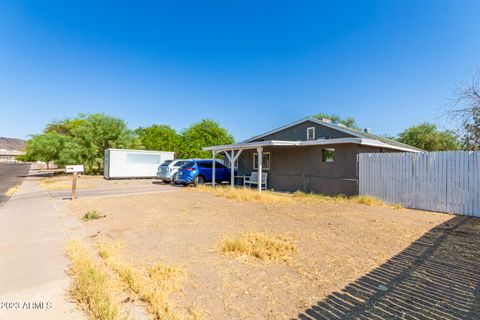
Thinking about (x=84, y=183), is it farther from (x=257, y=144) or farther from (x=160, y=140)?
(x=160, y=140)

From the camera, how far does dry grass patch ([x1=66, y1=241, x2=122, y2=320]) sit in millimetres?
2521

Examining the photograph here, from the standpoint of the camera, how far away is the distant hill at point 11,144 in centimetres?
14938

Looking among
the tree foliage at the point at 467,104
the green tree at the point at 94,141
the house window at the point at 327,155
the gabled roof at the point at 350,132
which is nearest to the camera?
the tree foliage at the point at 467,104

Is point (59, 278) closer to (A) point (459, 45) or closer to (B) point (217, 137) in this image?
(A) point (459, 45)

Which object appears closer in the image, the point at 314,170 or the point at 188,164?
the point at 314,170

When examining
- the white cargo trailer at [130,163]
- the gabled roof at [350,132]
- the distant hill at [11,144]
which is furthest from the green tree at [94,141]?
the distant hill at [11,144]

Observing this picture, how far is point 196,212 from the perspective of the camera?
8.00 meters

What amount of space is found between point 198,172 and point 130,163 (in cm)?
920

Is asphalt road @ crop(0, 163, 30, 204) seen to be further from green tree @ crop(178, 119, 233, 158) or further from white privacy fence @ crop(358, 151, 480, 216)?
green tree @ crop(178, 119, 233, 158)

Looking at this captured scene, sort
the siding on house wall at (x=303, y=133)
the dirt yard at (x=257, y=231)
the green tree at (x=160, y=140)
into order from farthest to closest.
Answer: the green tree at (x=160, y=140)
the siding on house wall at (x=303, y=133)
the dirt yard at (x=257, y=231)

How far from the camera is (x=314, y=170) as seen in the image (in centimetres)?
1259

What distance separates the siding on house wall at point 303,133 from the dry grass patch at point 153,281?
37.6 ft

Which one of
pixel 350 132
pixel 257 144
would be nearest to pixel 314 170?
pixel 350 132

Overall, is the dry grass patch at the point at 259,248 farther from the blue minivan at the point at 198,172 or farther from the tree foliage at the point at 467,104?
the blue minivan at the point at 198,172
